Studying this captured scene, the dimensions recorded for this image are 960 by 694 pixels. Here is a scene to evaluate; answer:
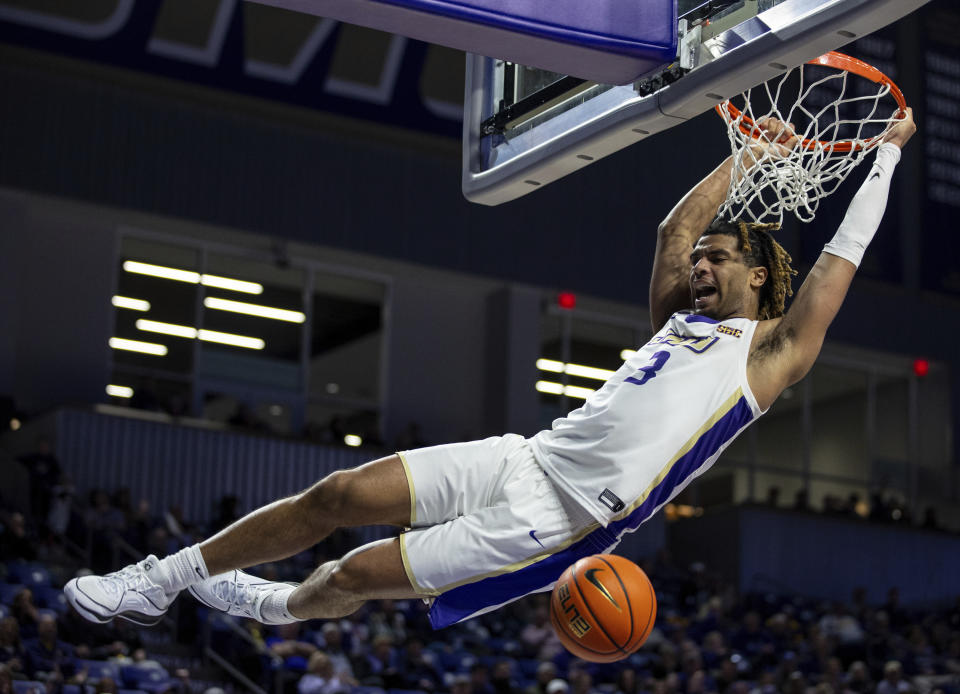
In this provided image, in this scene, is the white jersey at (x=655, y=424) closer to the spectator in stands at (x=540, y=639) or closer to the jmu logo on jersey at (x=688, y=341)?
the jmu logo on jersey at (x=688, y=341)

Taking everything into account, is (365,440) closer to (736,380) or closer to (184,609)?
(184,609)

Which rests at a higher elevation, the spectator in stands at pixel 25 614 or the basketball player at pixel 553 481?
the basketball player at pixel 553 481

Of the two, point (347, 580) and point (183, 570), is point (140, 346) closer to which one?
point (183, 570)

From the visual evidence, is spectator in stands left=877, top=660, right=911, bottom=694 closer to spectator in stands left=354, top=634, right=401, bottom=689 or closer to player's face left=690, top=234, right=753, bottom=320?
spectator in stands left=354, top=634, right=401, bottom=689

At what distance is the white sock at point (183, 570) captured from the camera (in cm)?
596

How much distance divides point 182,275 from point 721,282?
16.1 m

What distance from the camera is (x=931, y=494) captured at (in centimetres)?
2553

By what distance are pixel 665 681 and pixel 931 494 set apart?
478 inches

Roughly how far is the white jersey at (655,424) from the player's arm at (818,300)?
0.10 metres

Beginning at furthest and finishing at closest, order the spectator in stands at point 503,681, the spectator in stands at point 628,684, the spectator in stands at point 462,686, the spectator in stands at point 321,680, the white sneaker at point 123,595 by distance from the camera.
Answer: the spectator in stands at point 628,684, the spectator in stands at point 503,681, the spectator in stands at point 462,686, the spectator in stands at point 321,680, the white sneaker at point 123,595

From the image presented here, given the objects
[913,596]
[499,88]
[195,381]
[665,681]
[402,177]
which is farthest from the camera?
[913,596]

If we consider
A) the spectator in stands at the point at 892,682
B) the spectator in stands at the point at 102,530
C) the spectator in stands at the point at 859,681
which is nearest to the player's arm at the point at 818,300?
the spectator in stands at the point at 102,530

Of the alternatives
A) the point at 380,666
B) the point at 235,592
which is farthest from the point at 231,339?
the point at 235,592

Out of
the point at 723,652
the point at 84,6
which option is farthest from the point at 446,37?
the point at 84,6
